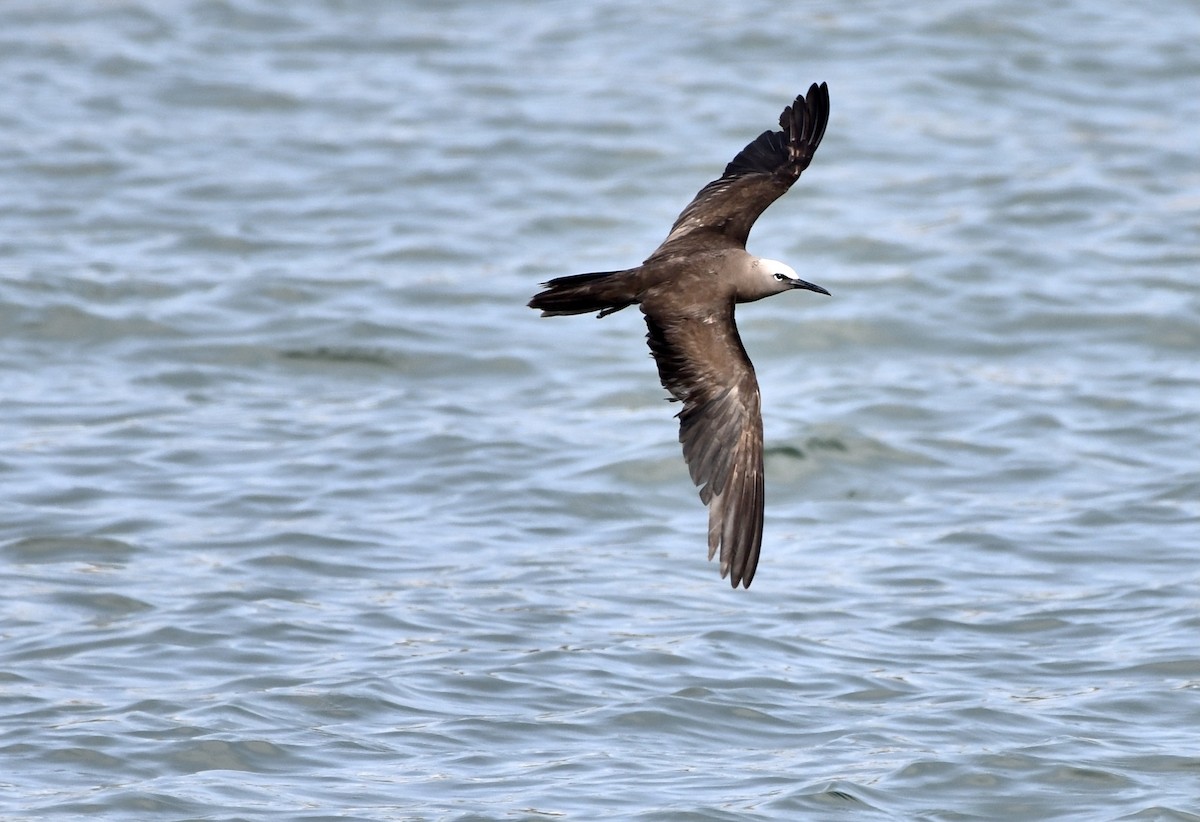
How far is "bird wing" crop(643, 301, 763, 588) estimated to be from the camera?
750cm

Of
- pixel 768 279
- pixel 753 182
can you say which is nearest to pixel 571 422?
pixel 753 182

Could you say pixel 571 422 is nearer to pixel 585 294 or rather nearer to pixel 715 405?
pixel 715 405

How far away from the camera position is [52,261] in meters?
13.6

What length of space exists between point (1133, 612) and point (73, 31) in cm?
1287

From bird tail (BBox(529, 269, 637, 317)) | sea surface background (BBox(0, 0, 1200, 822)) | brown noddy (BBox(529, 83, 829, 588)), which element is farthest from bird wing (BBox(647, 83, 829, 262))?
sea surface background (BBox(0, 0, 1200, 822))

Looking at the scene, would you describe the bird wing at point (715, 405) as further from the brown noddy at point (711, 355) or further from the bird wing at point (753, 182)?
the bird wing at point (753, 182)

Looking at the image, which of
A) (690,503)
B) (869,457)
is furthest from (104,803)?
(869,457)

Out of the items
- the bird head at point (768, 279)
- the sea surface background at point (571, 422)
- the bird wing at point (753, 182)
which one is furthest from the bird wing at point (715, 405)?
the sea surface background at point (571, 422)

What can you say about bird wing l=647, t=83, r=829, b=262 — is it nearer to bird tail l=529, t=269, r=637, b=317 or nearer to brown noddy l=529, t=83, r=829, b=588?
brown noddy l=529, t=83, r=829, b=588

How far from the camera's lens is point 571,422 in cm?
1157

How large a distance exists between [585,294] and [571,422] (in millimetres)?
4214

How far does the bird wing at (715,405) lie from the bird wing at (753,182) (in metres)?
0.69

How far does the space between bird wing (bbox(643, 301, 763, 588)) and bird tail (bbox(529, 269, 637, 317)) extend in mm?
167

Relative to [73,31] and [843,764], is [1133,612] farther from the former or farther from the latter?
[73,31]
